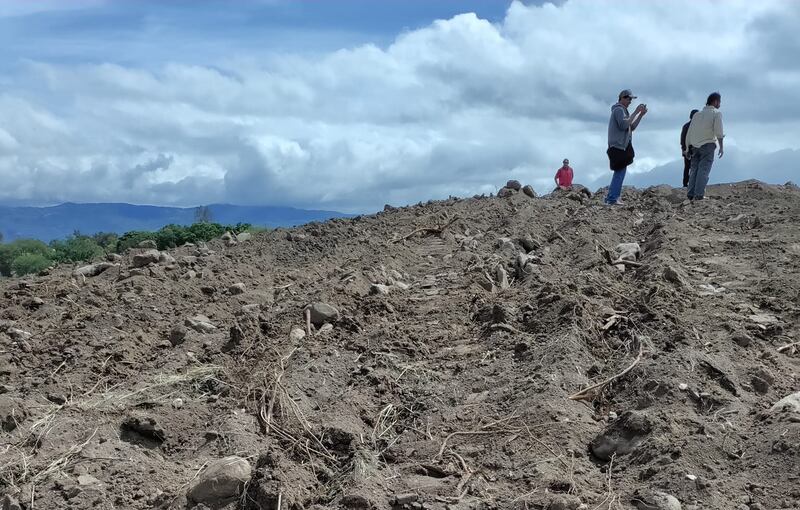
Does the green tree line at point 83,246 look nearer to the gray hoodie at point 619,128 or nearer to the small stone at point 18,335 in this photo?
the gray hoodie at point 619,128

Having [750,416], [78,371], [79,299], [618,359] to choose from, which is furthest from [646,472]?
[79,299]

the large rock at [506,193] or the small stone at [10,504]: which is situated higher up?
the large rock at [506,193]

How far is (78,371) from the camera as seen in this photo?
593 centimetres

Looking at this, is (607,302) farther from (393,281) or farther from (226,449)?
(226,449)

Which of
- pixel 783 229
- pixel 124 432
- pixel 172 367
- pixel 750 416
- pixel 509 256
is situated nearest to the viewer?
pixel 750 416

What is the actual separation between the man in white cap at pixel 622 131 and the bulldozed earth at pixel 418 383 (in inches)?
129

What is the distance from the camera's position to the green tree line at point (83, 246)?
1512cm

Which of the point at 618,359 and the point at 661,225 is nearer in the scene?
the point at 618,359

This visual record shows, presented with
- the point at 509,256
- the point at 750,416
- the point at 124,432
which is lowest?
the point at 124,432

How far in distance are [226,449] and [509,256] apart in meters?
4.77

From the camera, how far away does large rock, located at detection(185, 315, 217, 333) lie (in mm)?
6850

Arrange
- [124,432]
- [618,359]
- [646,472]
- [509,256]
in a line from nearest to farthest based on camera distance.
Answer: [646,472], [124,432], [618,359], [509,256]

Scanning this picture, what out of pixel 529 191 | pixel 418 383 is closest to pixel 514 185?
pixel 529 191

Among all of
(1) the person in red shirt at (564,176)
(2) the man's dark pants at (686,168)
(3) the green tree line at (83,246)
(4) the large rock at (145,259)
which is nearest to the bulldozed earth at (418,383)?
(4) the large rock at (145,259)
